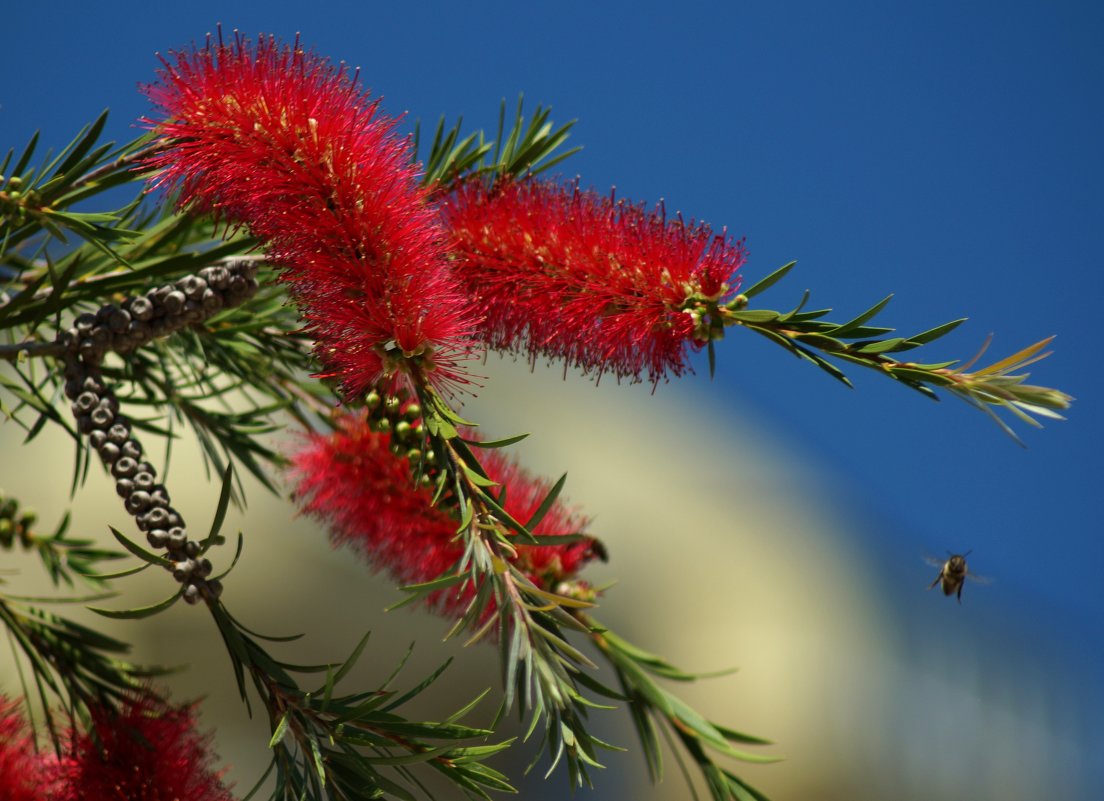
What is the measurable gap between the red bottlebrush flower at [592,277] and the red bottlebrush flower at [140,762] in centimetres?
17

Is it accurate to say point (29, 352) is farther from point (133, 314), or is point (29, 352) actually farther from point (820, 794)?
point (820, 794)

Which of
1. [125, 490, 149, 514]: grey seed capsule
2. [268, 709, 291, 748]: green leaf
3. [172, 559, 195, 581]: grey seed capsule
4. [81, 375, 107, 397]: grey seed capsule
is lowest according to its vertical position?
[268, 709, 291, 748]: green leaf

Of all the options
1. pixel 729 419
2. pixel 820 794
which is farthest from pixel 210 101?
pixel 729 419

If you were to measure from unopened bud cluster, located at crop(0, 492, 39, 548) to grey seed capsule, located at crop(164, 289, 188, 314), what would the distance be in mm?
158

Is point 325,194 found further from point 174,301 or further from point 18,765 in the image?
point 18,765

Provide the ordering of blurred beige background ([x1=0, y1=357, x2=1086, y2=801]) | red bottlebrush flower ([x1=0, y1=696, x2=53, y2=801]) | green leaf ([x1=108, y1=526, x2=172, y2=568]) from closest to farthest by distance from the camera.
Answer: green leaf ([x1=108, y1=526, x2=172, y2=568]) < red bottlebrush flower ([x1=0, y1=696, x2=53, y2=801]) < blurred beige background ([x1=0, y1=357, x2=1086, y2=801])

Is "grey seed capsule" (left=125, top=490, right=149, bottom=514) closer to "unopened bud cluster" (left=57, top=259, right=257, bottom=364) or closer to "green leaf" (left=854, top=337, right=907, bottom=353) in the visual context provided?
"unopened bud cluster" (left=57, top=259, right=257, bottom=364)

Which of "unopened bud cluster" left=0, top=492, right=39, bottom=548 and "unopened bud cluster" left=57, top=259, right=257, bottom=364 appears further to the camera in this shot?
"unopened bud cluster" left=0, top=492, right=39, bottom=548

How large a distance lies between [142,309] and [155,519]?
0.22ft

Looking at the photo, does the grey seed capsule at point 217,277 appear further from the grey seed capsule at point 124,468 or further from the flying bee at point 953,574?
the flying bee at point 953,574

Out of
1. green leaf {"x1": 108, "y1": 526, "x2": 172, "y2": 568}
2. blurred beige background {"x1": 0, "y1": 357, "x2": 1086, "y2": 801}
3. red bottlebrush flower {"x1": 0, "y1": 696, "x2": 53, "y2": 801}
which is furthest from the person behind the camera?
blurred beige background {"x1": 0, "y1": 357, "x2": 1086, "y2": 801}

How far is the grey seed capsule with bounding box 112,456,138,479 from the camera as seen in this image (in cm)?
32

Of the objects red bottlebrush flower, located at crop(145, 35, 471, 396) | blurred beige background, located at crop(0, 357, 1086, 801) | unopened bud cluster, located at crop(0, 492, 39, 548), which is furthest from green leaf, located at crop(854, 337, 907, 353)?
blurred beige background, located at crop(0, 357, 1086, 801)

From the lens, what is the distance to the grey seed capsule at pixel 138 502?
0.31 metres
